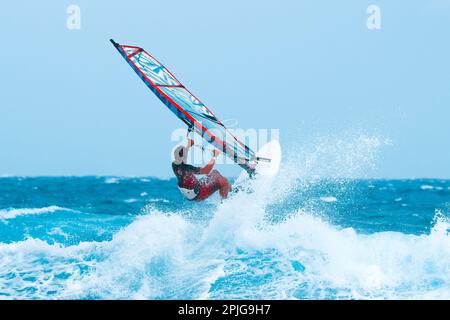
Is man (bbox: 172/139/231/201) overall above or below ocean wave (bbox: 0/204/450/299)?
above

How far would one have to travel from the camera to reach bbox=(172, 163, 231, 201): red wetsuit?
7.54 m

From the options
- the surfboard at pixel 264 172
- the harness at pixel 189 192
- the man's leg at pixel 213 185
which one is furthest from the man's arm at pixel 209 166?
the surfboard at pixel 264 172

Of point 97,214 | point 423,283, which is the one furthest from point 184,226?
point 97,214

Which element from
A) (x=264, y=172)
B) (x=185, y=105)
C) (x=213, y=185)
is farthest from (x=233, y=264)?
(x=185, y=105)

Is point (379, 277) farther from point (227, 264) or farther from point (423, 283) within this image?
point (227, 264)

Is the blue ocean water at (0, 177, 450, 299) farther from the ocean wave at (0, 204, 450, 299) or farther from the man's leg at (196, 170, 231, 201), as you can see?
the man's leg at (196, 170, 231, 201)

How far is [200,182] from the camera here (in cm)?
761

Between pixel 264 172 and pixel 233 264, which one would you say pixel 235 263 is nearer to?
pixel 233 264

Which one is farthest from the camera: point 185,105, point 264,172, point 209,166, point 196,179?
point 185,105

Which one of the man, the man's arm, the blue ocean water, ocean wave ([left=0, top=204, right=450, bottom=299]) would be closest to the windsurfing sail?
the man's arm

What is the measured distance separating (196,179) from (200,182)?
0.26 feet

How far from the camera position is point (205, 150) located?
24.5ft
